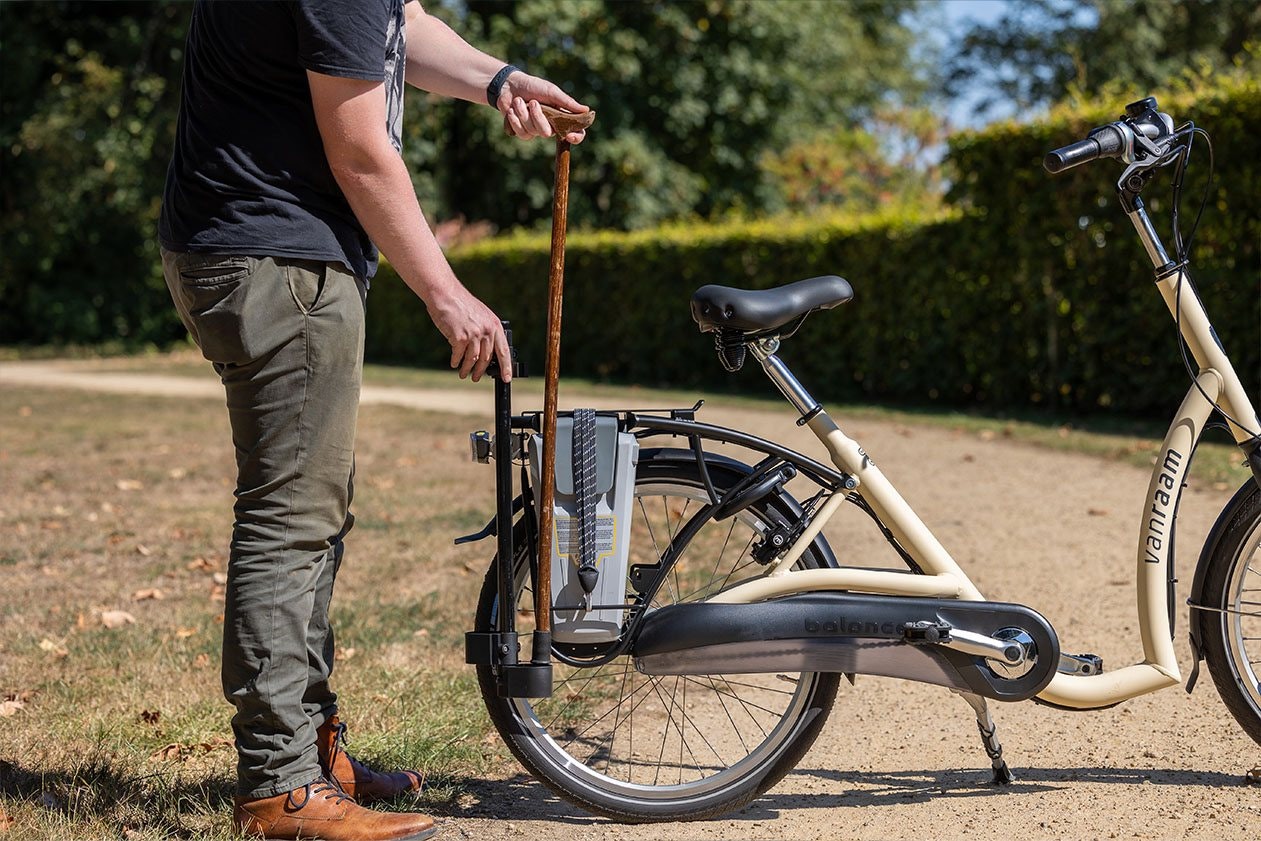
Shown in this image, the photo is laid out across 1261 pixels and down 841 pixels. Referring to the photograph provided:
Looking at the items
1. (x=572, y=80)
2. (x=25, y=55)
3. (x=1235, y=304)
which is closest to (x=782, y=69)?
(x=572, y=80)

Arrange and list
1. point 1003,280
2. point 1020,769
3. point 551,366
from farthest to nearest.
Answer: point 1003,280 → point 1020,769 → point 551,366

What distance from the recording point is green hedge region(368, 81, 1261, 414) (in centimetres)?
886

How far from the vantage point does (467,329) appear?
254 centimetres

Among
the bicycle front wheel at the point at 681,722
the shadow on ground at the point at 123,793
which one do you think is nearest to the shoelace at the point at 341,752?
the shadow on ground at the point at 123,793

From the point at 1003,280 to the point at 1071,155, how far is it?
7913 mm

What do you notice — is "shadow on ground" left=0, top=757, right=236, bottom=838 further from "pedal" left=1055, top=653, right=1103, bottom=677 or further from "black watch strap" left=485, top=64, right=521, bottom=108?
"pedal" left=1055, top=653, right=1103, bottom=677

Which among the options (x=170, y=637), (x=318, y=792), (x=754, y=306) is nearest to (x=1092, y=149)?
(x=754, y=306)

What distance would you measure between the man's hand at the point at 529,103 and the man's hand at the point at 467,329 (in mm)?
428

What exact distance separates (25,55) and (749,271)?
15.7 meters

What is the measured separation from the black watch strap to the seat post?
0.81 metres

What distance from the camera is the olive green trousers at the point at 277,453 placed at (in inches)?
99.8

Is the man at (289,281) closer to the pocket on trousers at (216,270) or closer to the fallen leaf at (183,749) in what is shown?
the pocket on trousers at (216,270)

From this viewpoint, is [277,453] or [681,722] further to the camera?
[681,722]

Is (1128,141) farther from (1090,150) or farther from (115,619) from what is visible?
(115,619)
